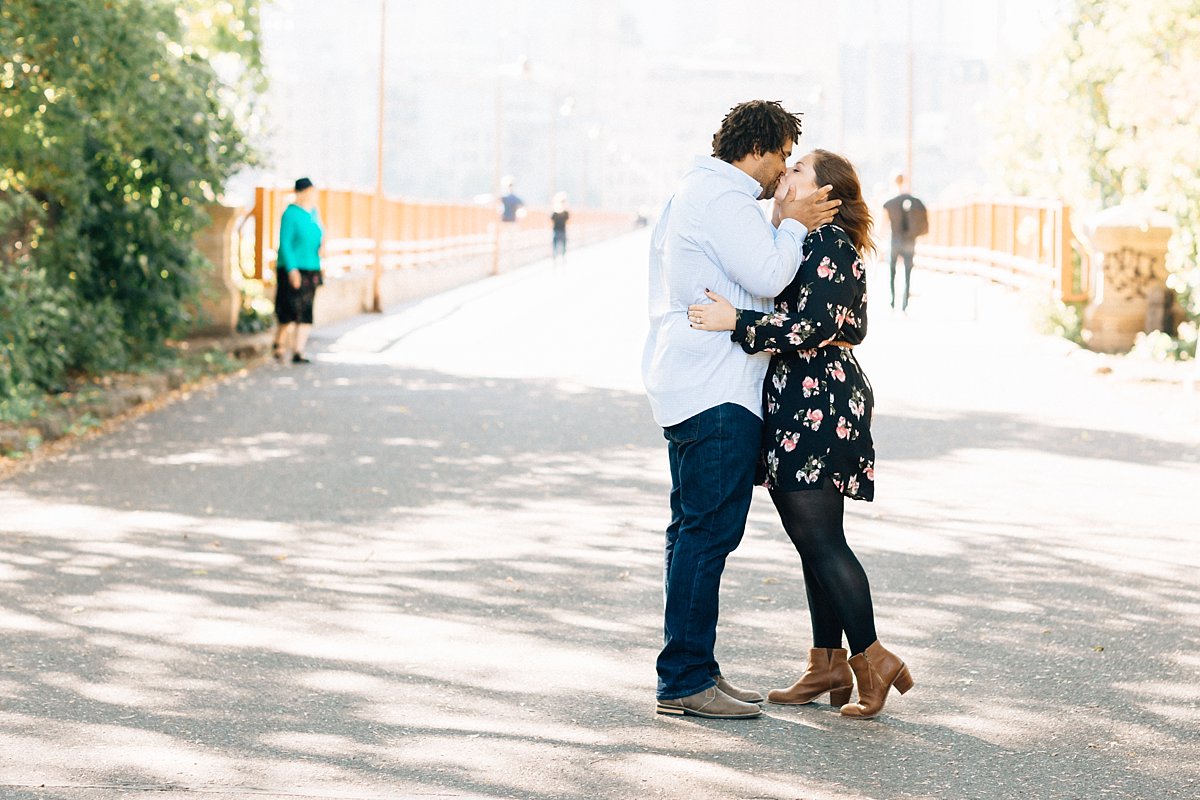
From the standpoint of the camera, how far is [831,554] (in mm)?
5254

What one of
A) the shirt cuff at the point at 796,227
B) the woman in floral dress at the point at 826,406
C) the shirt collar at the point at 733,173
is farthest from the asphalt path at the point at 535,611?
the shirt collar at the point at 733,173

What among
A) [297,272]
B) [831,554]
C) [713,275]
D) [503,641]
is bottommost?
[503,641]

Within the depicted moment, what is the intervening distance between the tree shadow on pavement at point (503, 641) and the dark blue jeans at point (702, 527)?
199mm

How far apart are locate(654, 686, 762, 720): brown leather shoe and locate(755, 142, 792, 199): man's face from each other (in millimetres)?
1393

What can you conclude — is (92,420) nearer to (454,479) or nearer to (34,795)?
(454,479)

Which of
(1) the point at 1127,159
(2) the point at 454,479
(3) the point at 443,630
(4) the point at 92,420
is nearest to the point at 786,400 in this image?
(3) the point at 443,630

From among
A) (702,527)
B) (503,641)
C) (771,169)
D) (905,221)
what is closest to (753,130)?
(771,169)

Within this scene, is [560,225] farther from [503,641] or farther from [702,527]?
[702,527]

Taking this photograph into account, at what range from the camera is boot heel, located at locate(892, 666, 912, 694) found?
5.27m

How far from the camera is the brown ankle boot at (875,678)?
5258 mm

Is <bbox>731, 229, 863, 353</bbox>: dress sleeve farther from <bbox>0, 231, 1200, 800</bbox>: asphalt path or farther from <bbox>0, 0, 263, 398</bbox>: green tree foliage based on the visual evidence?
<bbox>0, 0, 263, 398</bbox>: green tree foliage

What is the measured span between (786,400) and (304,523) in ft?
13.5

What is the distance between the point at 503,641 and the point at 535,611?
1.72 ft

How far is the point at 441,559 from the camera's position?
7879 millimetres
